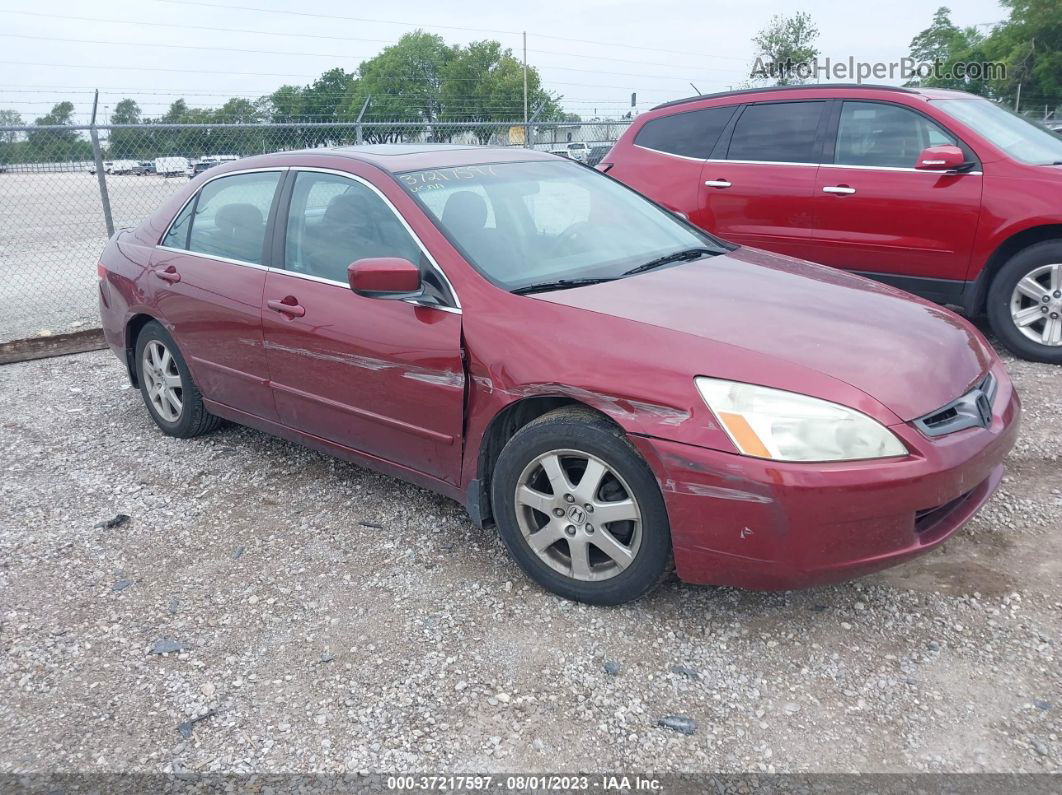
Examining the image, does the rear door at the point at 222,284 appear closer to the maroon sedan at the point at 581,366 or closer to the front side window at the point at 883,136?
the maroon sedan at the point at 581,366

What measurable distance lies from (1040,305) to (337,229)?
431 centimetres

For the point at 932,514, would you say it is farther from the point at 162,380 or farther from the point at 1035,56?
the point at 1035,56

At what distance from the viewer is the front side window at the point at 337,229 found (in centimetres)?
354

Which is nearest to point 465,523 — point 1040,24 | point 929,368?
point 929,368

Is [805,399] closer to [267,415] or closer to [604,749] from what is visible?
[604,749]

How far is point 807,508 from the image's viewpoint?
2529 millimetres

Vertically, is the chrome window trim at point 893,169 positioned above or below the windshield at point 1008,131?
below

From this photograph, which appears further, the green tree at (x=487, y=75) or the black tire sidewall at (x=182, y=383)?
the green tree at (x=487, y=75)

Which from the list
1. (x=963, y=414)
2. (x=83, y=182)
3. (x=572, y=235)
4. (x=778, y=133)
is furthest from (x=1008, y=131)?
(x=83, y=182)

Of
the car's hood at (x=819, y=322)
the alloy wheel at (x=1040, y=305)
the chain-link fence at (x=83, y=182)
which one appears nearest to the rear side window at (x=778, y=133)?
the alloy wheel at (x=1040, y=305)

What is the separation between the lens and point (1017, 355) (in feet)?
18.3

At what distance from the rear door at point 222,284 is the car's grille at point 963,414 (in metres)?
2.76

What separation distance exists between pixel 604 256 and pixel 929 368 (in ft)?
4.43

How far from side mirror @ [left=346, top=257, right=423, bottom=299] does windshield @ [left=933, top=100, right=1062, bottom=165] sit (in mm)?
4238
